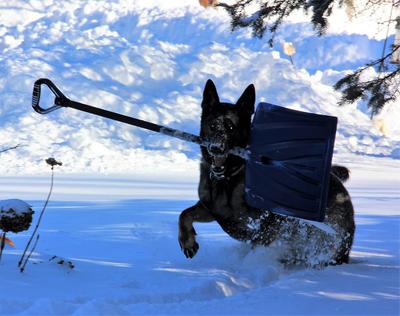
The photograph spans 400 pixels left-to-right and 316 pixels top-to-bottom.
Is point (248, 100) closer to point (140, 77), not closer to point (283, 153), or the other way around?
point (283, 153)

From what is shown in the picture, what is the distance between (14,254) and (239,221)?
155cm

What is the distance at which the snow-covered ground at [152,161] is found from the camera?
3086 mm

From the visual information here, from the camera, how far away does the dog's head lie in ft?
13.3

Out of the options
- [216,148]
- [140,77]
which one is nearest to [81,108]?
[216,148]

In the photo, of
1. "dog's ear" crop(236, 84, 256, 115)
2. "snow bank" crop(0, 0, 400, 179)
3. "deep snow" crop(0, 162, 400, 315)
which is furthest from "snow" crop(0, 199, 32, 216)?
"snow bank" crop(0, 0, 400, 179)

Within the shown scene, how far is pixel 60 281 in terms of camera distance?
123 inches

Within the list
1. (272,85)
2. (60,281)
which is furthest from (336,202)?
(272,85)

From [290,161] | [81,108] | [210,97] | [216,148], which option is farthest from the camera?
[210,97]

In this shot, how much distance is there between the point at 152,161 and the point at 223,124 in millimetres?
7816

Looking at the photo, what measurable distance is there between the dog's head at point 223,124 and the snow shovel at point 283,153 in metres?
0.08

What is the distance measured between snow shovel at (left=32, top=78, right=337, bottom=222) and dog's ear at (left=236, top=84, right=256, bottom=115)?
0.17 metres

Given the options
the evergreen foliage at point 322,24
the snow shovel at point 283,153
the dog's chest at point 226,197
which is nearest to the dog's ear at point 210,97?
the snow shovel at point 283,153

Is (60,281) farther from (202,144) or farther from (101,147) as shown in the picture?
(101,147)

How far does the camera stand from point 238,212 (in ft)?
13.9
